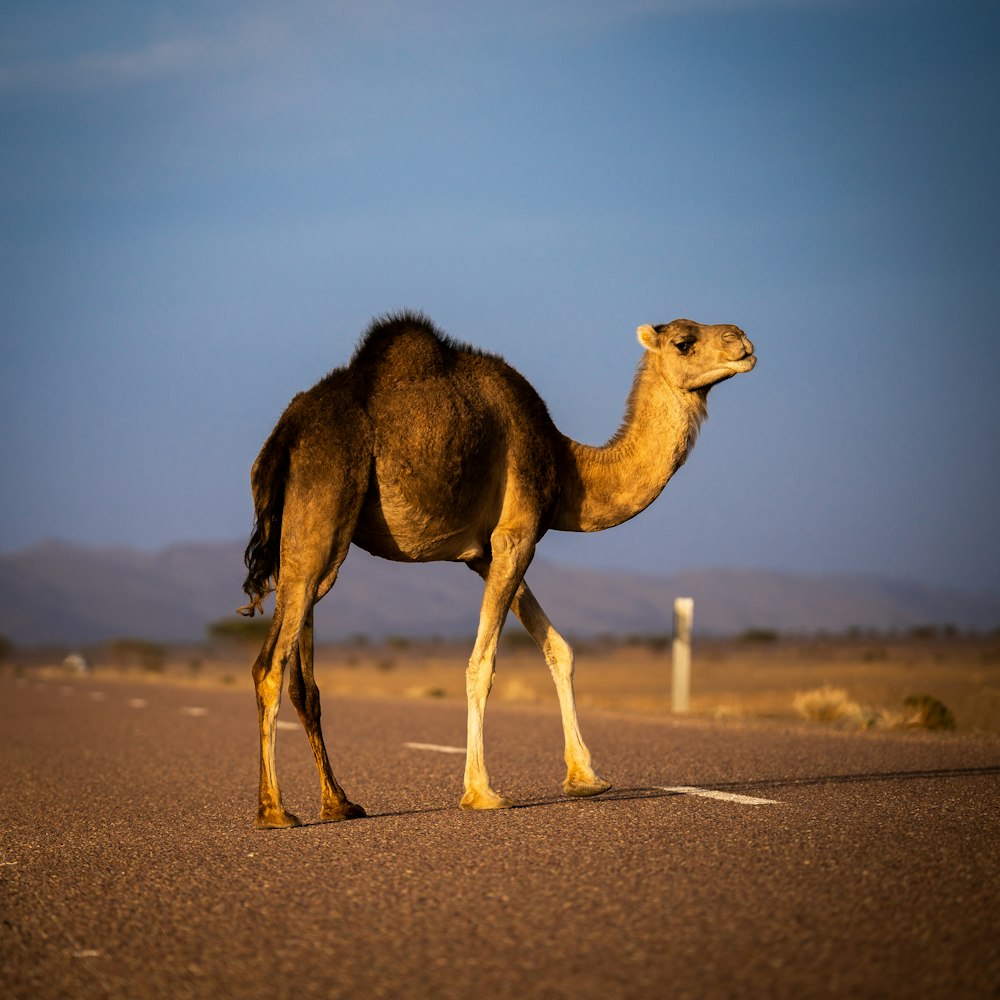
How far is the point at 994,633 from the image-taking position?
103 m

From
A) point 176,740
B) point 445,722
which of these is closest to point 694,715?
point 445,722

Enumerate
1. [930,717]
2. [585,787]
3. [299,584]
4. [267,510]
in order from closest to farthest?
[299,584] → [267,510] → [585,787] → [930,717]

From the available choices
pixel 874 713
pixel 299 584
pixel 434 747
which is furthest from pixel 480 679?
pixel 874 713

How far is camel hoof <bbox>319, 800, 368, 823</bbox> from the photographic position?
A: 26.7 feet

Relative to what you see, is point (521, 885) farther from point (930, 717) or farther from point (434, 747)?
point (930, 717)

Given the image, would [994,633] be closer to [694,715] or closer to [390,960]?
[694,715]

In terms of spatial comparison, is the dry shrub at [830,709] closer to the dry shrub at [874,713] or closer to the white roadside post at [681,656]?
the dry shrub at [874,713]

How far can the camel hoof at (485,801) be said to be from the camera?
8.17 meters

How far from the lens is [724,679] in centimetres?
4869

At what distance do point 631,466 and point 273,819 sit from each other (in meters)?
3.51

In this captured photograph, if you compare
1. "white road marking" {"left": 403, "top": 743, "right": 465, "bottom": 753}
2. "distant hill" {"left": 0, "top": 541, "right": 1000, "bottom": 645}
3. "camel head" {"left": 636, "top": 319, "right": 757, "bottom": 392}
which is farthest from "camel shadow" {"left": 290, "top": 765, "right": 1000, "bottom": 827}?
"distant hill" {"left": 0, "top": 541, "right": 1000, "bottom": 645}

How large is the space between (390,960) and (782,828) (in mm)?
2989

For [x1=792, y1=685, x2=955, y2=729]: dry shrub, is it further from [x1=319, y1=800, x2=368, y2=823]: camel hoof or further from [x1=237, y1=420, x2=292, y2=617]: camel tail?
[x1=237, y1=420, x2=292, y2=617]: camel tail

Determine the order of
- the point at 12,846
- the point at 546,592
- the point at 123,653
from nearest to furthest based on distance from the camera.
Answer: the point at 12,846
the point at 123,653
the point at 546,592
